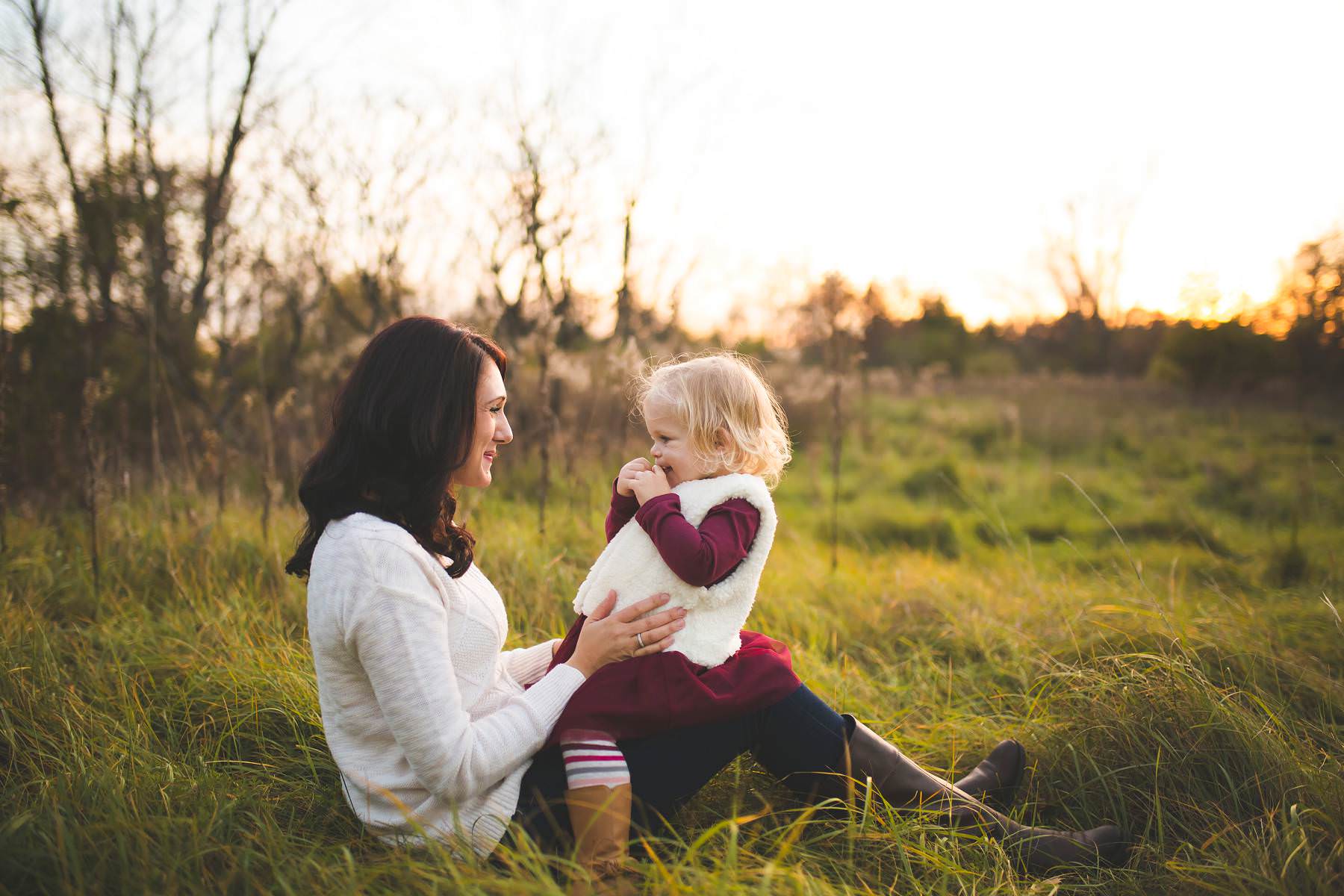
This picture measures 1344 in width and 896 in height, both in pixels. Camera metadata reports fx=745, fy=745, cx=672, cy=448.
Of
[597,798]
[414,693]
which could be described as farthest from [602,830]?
[414,693]

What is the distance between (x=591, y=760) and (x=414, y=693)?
1.35 ft

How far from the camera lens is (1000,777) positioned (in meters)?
2.09

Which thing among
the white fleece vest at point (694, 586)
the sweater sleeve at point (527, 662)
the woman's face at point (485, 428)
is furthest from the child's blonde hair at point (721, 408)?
the sweater sleeve at point (527, 662)

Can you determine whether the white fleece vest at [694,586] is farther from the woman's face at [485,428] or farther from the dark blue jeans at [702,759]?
the woman's face at [485,428]

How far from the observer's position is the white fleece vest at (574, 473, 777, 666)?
1.78 metres

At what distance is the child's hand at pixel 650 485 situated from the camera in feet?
6.17

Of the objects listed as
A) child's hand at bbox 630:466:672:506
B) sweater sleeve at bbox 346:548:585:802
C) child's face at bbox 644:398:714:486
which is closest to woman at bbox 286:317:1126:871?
sweater sleeve at bbox 346:548:585:802

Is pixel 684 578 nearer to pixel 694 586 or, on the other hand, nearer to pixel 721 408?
pixel 694 586

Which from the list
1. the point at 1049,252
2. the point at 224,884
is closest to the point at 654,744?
the point at 224,884

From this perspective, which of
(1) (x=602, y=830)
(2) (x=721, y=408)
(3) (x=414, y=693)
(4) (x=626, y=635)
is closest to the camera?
(3) (x=414, y=693)

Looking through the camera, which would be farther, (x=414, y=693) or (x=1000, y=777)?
(x=1000, y=777)

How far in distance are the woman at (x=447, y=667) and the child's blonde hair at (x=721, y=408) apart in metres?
0.45

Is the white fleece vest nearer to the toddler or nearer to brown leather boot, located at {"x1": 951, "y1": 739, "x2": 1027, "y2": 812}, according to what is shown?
the toddler

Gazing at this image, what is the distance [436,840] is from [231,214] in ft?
19.4
